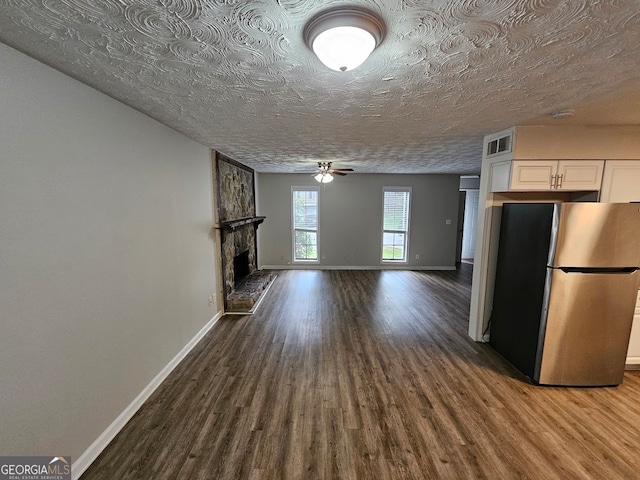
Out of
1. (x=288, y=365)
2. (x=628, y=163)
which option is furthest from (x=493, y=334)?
(x=288, y=365)

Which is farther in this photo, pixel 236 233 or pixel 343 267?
pixel 343 267

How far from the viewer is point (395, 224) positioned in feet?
22.2

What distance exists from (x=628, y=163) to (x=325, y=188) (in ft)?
16.5

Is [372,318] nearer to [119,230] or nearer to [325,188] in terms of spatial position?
[119,230]

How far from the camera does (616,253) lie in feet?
7.14

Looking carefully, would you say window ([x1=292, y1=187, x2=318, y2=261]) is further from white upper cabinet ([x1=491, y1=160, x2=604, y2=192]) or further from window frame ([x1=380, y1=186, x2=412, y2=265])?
white upper cabinet ([x1=491, y1=160, x2=604, y2=192])

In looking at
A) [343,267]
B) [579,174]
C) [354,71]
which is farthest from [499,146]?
[343,267]

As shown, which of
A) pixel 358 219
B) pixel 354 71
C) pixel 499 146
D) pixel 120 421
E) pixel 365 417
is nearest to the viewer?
pixel 354 71

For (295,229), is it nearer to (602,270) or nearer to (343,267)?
(343,267)

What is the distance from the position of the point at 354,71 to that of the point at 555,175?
2402 millimetres

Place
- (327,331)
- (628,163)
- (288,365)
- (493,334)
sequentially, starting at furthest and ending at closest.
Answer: (327,331) < (493,334) < (288,365) < (628,163)

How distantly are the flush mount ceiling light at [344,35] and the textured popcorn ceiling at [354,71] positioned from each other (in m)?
0.04

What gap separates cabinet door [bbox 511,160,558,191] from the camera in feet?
8.23

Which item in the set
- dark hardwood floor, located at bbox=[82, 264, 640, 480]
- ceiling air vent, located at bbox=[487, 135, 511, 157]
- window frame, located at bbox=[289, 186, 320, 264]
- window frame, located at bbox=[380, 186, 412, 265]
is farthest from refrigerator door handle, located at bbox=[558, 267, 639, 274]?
window frame, located at bbox=[289, 186, 320, 264]
